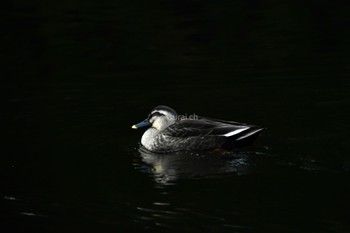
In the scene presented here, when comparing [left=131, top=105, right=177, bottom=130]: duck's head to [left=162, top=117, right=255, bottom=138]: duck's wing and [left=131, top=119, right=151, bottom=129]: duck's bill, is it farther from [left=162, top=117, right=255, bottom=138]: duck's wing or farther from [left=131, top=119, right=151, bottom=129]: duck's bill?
A: [left=162, top=117, right=255, bottom=138]: duck's wing

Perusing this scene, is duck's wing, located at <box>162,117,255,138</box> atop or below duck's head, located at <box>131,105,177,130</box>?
below

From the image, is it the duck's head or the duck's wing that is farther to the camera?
the duck's head

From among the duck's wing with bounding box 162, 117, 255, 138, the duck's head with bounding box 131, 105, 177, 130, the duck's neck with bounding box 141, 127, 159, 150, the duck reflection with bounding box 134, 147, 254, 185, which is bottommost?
the duck reflection with bounding box 134, 147, 254, 185

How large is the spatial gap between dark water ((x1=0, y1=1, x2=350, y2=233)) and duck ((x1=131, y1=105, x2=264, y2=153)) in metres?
0.23

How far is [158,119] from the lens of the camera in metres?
14.8

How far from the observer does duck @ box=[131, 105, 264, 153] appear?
44.5 ft

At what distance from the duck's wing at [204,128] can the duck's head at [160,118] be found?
13.8 inches

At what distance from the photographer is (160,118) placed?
14805 mm

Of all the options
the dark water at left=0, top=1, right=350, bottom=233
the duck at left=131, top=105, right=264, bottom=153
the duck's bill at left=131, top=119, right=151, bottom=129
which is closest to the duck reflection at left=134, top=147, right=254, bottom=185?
the dark water at left=0, top=1, right=350, bottom=233

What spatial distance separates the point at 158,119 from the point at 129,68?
17.5ft

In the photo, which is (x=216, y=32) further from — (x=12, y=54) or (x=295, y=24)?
(x=12, y=54)

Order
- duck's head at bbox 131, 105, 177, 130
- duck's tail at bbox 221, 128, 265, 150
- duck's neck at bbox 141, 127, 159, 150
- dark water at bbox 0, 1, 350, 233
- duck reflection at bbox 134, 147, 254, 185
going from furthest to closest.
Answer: duck's head at bbox 131, 105, 177, 130 → duck's neck at bbox 141, 127, 159, 150 → duck's tail at bbox 221, 128, 265, 150 → duck reflection at bbox 134, 147, 254, 185 → dark water at bbox 0, 1, 350, 233

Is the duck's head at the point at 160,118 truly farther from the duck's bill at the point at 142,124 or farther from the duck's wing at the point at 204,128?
the duck's wing at the point at 204,128

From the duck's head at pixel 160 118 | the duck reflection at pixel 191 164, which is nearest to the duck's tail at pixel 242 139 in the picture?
the duck reflection at pixel 191 164
